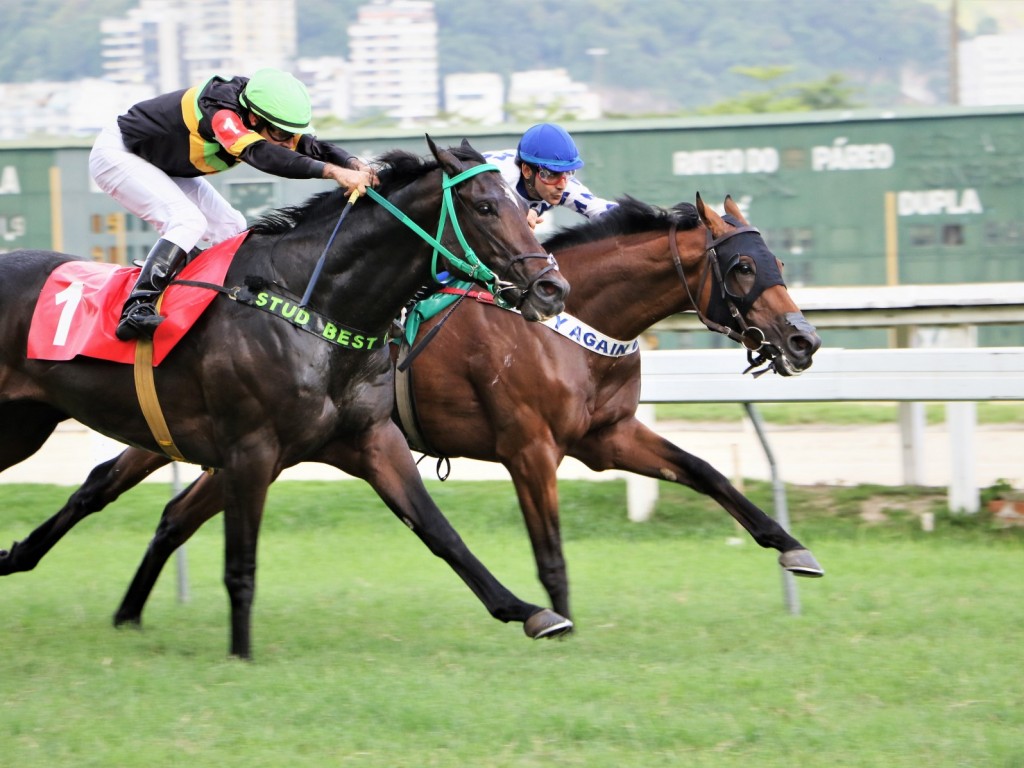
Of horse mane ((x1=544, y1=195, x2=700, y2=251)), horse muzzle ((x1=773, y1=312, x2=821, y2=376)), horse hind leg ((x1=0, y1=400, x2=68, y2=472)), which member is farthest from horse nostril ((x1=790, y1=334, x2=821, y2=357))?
horse hind leg ((x1=0, y1=400, x2=68, y2=472))

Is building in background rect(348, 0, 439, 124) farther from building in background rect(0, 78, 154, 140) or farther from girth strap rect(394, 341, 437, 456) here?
girth strap rect(394, 341, 437, 456)

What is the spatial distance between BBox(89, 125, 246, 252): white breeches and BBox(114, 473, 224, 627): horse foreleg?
112 cm

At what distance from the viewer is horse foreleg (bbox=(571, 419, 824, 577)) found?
5711 mm

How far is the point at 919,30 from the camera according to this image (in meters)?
75.3

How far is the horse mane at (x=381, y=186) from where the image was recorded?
16.6 ft

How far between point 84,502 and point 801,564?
10.3 feet

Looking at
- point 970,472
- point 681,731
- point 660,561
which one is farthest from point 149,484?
point 681,731

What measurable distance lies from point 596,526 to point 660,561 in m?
A: 0.79

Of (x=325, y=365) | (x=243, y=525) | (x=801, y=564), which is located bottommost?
(x=801, y=564)

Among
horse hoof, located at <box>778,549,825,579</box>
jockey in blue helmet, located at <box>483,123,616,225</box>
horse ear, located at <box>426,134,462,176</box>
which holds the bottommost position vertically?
horse hoof, located at <box>778,549,825,579</box>

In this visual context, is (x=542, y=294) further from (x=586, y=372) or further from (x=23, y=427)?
(x=23, y=427)

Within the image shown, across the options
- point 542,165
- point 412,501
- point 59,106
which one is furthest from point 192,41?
point 412,501

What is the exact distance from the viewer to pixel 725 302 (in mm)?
5656

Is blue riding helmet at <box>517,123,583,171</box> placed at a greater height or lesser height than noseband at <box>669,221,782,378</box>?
greater
